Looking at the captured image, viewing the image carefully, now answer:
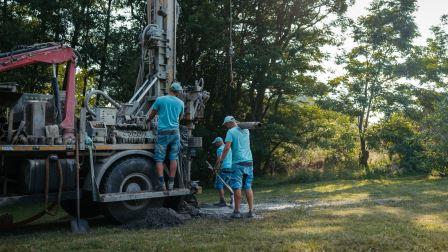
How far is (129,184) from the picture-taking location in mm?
9219

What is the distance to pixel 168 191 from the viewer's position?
9.46 m

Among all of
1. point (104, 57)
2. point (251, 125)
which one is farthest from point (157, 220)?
point (104, 57)

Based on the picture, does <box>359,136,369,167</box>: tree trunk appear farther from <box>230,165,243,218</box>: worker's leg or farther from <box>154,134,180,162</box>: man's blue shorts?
<box>154,134,180,162</box>: man's blue shorts

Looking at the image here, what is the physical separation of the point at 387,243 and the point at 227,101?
Answer: 17605 millimetres

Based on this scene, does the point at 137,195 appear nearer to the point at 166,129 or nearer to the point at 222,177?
the point at 166,129

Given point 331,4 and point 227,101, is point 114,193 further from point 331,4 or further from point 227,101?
point 331,4

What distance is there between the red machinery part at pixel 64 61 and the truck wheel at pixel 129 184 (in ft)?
3.35

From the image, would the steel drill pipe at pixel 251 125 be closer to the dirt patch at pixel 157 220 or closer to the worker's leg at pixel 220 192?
the dirt patch at pixel 157 220

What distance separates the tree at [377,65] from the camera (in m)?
26.1

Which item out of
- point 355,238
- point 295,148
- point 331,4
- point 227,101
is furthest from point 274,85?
point 355,238

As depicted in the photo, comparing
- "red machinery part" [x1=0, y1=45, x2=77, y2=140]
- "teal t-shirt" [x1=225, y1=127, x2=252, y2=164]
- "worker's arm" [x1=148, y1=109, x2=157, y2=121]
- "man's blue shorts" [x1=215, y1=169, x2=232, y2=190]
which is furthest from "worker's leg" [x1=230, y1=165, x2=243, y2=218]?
"red machinery part" [x1=0, y1=45, x2=77, y2=140]

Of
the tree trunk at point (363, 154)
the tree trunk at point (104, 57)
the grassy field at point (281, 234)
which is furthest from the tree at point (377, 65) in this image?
the grassy field at point (281, 234)

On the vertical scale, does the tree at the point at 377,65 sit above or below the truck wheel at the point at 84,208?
above

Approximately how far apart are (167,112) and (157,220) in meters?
2.07
